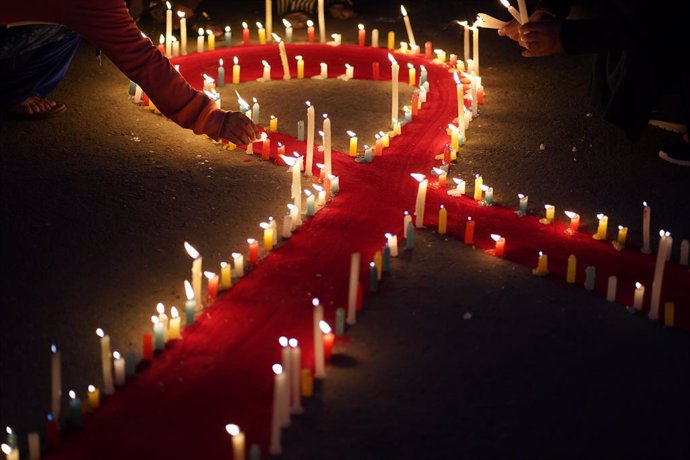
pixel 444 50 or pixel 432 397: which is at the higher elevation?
pixel 444 50

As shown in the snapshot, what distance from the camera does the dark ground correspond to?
3.85 meters

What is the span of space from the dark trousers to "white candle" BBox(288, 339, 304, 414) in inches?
126

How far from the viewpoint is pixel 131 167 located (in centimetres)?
598

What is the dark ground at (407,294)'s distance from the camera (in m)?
3.85

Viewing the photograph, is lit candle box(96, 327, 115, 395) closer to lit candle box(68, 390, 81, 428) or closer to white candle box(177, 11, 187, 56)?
lit candle box(68, 390, 81, 428)

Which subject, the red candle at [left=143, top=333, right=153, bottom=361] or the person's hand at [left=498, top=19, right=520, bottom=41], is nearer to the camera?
the red candle at [left=143, top=333, right=153, bottom=361]

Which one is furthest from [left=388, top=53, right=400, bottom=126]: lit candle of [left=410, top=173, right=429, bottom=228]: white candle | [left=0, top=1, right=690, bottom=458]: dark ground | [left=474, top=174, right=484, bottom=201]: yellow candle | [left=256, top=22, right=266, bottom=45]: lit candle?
[left=256, top=22, right=266, bottom=45]: lit candle

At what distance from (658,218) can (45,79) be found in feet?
12.6

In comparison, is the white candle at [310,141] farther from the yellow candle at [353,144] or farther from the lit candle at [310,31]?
the lit candle at [310,31]

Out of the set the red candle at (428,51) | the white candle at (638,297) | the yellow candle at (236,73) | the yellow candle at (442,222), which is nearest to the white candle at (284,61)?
the yellow candle at (236,73)

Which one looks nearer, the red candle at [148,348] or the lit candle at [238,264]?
the red candle at [148,348]

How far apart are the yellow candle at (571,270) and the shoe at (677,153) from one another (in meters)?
1.68

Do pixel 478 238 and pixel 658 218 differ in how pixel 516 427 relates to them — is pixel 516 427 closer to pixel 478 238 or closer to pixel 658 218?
pixel 478 238

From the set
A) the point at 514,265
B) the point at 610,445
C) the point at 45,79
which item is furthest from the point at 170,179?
the point at 610,445
